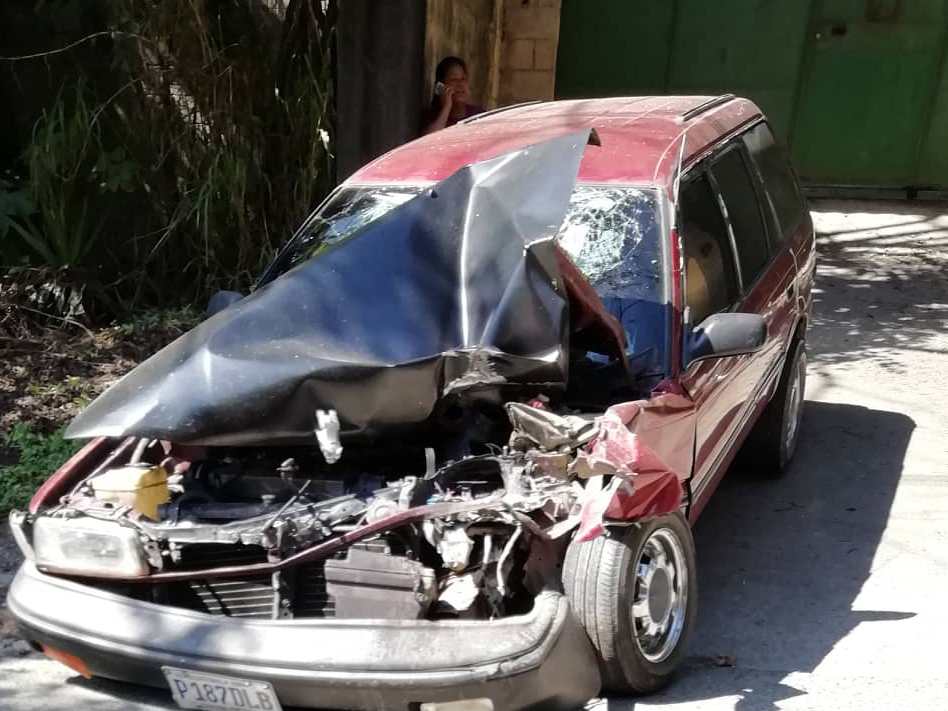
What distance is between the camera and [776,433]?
505cm

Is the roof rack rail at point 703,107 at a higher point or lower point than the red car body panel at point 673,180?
higher

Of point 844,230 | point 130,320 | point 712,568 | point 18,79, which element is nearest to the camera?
point 712,568

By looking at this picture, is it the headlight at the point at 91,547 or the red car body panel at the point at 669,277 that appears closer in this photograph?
the headlight at the point at 91,547

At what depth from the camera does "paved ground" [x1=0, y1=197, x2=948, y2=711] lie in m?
3.39

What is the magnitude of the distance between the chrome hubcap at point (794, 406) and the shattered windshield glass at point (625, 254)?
1633 millimetres

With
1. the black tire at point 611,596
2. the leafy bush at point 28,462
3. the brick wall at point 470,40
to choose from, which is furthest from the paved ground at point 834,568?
the brick wall at point 470,40

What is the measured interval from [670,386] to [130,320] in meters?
4.50

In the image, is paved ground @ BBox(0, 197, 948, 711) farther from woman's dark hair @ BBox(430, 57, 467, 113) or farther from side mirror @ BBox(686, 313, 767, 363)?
woman's dark hair @ BBox(430, 57, 467, 113)

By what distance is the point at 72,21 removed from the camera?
724 centimetres

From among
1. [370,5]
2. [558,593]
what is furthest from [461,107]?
[558,593]

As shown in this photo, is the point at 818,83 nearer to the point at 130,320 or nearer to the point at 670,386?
the point at 130,320

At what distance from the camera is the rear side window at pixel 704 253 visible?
394cm

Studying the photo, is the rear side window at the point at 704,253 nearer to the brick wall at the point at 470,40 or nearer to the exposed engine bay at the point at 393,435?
the exposed engine bay at the point at 393,435

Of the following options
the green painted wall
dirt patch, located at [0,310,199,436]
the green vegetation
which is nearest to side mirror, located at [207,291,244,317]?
dirt patch, located at [0,310,199,436]
